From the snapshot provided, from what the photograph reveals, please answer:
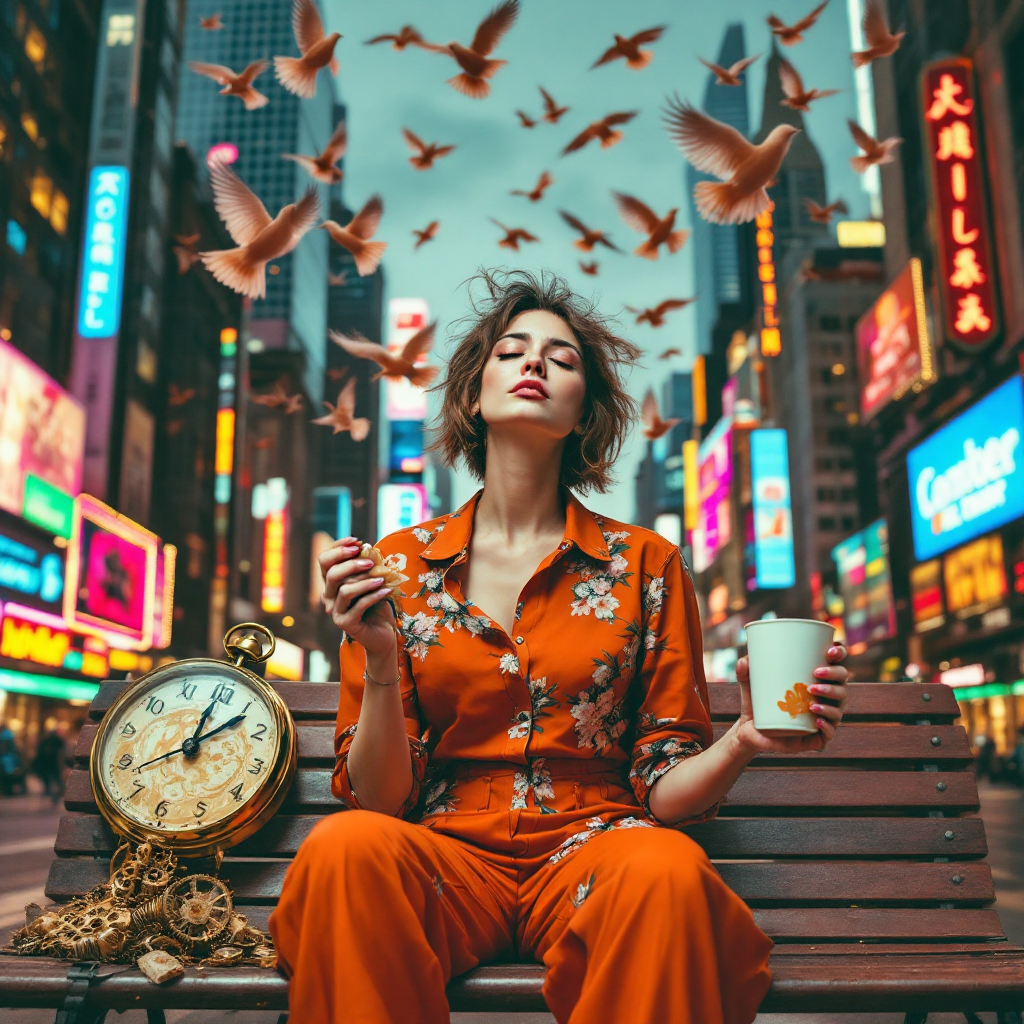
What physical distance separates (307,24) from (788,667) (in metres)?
6.42

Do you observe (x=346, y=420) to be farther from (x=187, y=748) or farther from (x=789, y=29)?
(x=187, y=748)

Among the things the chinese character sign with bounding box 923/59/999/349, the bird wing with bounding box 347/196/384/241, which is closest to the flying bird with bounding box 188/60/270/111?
the bird wing with bounding box 347/196/384/241

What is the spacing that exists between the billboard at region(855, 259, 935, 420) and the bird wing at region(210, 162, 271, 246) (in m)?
32.7

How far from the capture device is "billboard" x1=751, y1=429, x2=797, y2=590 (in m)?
57.2

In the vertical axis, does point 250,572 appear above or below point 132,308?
below

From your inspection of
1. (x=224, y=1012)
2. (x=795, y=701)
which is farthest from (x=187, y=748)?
(x=224, y=1012)

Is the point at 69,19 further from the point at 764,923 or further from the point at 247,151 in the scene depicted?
the point at 247,151

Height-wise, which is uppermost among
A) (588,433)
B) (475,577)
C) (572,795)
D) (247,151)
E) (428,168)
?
(247,151)

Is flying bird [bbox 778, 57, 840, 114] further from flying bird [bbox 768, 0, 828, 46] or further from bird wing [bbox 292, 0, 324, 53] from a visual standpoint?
bird wing [bbox 292, 0, 324, 53]

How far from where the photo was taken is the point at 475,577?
8.85 ft

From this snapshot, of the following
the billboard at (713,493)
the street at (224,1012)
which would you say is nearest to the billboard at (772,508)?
the billboard at (713,493)

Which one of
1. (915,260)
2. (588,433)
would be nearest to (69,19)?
(915,260)

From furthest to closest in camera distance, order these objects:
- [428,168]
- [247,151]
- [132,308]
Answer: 1. [247,151]
2. [132,308]
3. [428,168]

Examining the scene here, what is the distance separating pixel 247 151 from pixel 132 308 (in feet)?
347
